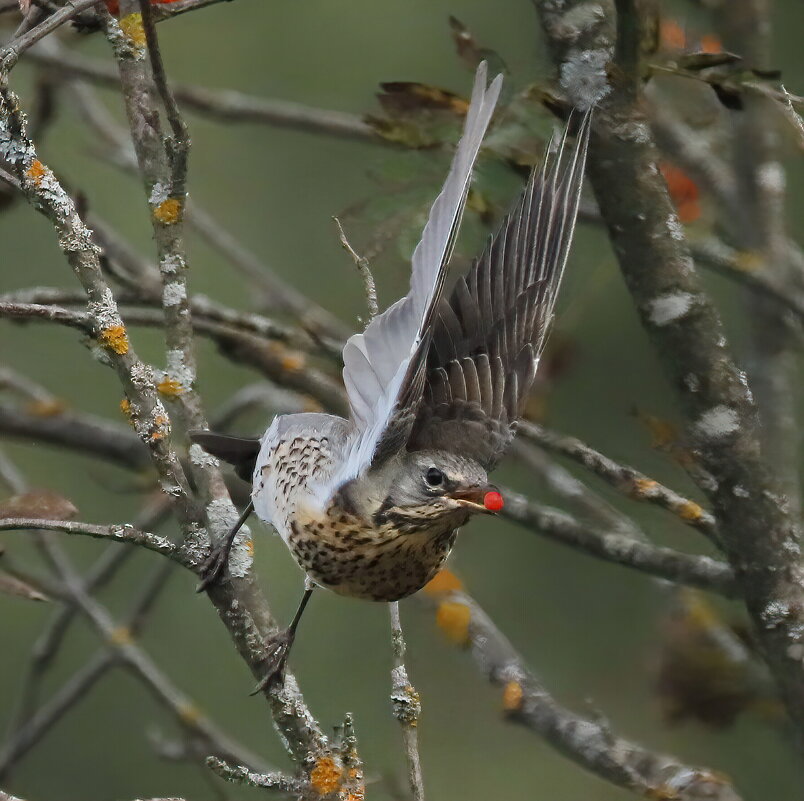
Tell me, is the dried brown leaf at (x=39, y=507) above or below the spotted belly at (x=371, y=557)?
below

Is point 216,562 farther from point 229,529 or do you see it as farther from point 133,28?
point 133,28

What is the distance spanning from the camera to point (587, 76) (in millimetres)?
3168

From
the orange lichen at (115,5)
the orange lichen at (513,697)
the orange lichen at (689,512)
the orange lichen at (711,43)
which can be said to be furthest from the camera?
the orange lichen at (711,43)

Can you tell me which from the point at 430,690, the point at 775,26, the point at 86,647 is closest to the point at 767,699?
the point at 430,690

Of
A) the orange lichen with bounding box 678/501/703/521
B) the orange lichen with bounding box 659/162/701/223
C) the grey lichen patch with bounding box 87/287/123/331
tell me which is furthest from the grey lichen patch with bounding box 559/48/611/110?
the orange lichen with bounding box 659/162/701/223

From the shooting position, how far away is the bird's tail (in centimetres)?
370

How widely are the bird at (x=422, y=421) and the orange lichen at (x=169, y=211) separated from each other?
0.51 metres

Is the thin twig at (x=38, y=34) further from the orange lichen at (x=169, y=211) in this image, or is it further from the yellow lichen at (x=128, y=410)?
the yellow lichen at (x=128, y=410)

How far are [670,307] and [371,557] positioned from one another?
952 mm

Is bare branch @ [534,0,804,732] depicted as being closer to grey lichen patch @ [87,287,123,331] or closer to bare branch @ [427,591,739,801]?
bare branch @ [427,591,739,801]

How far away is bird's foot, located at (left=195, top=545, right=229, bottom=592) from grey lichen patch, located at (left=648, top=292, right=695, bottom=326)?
1170mm

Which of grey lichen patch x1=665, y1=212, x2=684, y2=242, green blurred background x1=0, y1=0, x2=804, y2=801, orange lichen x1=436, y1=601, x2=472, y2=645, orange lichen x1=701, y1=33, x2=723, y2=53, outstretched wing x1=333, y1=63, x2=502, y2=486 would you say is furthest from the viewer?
green blurred background x1=0, y1=0, x2=804, y2=801

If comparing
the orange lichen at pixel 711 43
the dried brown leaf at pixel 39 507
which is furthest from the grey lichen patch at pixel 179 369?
the orange lichen at pixel 711 43

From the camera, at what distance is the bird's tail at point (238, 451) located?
3.70m
